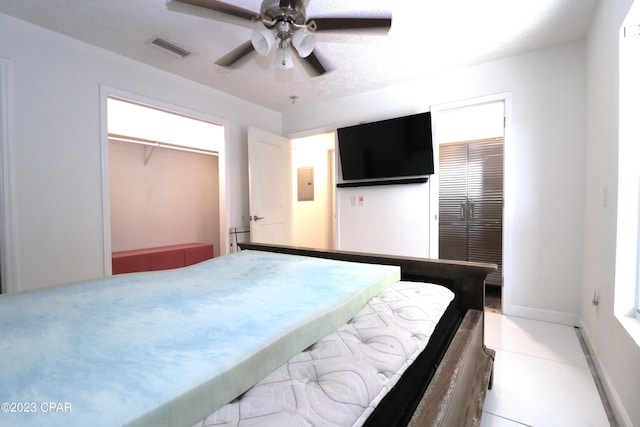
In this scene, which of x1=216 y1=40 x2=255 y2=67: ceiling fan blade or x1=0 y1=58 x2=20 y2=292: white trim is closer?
x1=216 y1=40 x2=255 y2=67: ceiling fan blade

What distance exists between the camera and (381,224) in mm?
3488

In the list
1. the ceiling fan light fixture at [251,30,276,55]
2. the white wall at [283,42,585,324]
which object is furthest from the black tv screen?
the ceiling fan light fixture at [251,30,276,55]

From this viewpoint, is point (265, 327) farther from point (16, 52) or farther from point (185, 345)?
point (16, 52)

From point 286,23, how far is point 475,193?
2.87 m

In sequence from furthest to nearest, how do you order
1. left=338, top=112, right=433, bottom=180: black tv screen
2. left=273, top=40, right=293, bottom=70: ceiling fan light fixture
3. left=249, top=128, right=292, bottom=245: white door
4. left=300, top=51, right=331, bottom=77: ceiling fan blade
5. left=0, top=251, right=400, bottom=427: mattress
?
left=249, top=128, right=292, bottom=245: white door < left=338, top=112, right=433, bottom=180: black tv screen < left=300, top=51, right=331, bottom=77: ceiling fan blade < left=273, top=40, right=293, bottom=70: ceiling fan light fixture < left=0, top=251, right=400, bottom=427: mattress

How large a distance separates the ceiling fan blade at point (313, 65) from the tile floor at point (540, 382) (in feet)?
7.78

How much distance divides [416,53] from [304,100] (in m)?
1.63

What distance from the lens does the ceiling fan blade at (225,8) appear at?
1.44 metres

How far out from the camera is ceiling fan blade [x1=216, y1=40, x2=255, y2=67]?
6.25 feet

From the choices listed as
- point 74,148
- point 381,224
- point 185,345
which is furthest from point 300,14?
point 381,224

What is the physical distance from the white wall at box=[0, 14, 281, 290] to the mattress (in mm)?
1394

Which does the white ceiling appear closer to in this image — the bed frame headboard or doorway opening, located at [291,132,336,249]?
the bed frame headboard

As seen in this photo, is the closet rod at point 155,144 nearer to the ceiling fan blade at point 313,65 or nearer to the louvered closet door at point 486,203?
the ceiling fan blade at point 313,65

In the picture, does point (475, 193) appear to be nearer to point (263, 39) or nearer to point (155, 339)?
point (263, 39)
